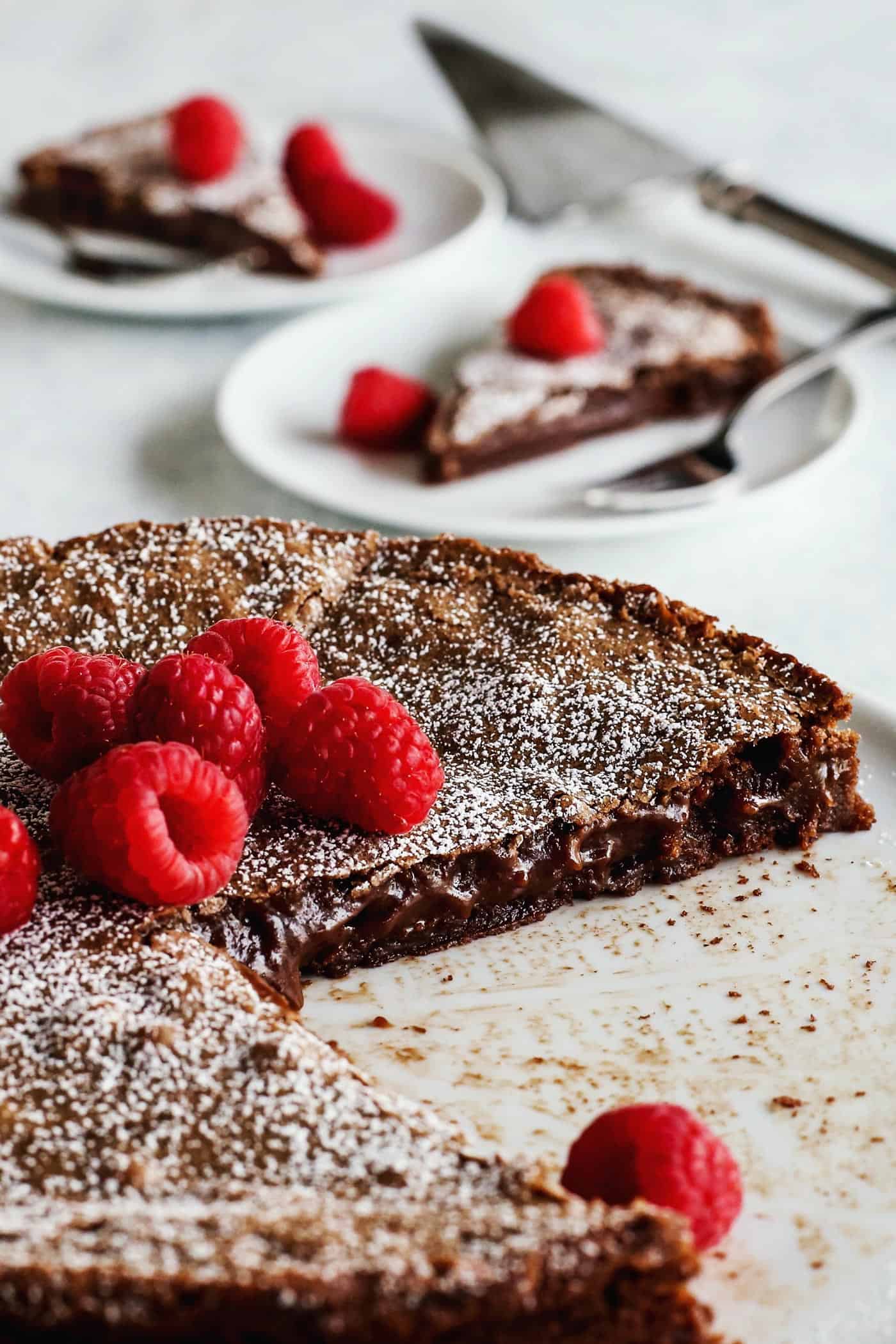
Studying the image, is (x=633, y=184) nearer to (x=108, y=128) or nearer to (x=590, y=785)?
(x=108, y=128)

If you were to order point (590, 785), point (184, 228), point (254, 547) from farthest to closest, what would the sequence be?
point (184, 228) < point (254, 547) < point (590, 785)

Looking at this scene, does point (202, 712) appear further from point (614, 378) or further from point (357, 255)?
point (357, 255)

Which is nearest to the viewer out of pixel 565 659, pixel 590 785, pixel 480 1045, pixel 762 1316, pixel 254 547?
pixel 762 1316

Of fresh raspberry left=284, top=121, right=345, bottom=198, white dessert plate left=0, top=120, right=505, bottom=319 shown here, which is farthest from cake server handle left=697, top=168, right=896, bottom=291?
fresh raspberry left=284, top=121, right=345, bottom=198

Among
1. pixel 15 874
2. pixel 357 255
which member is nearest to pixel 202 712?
pixel 15 874

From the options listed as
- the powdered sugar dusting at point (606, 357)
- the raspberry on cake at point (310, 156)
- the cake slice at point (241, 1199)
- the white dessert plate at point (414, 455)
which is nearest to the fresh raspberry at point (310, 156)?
the raspberry on cake at point (310, 156)

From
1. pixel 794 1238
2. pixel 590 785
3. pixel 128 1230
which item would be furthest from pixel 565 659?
pixel 128 1230
